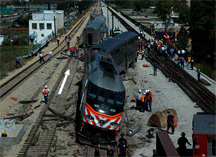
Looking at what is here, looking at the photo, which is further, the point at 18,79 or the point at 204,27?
the point at 204,27

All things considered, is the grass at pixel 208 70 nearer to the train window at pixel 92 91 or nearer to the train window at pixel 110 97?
the train window at pixel 110 97

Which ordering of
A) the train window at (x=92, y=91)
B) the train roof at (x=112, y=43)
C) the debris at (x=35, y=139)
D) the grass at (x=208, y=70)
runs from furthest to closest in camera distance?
the grass at (x=208, y=70), the train roof at (x=112, y=43), the debris at (x=35, y=139), the train window at (x=92, y=91)

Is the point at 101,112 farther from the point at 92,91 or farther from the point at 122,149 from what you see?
the point at 122,149

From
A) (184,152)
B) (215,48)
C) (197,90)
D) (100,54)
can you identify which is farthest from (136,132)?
(215,48)

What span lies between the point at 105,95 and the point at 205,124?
21.8 ft

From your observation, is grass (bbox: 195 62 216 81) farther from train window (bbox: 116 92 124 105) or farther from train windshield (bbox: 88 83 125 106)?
train windshield (bbox: 88 83 125 106)

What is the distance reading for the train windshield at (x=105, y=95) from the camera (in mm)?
17438

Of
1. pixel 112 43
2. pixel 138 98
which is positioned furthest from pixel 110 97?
pixel 112 43

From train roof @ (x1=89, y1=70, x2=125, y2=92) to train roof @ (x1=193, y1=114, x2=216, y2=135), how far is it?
21.0ft

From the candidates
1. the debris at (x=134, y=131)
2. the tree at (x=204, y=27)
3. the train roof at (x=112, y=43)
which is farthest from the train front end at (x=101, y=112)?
the tree at (x=204, y=27)

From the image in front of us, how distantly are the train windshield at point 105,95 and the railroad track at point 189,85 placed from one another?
8.67m

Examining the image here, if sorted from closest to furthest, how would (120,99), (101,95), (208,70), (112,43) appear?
1. (101,95)
2. (120,99)
3. (112,43)
4. (208,70)

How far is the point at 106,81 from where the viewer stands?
1841 cm

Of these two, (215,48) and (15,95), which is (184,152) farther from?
(215,48)
